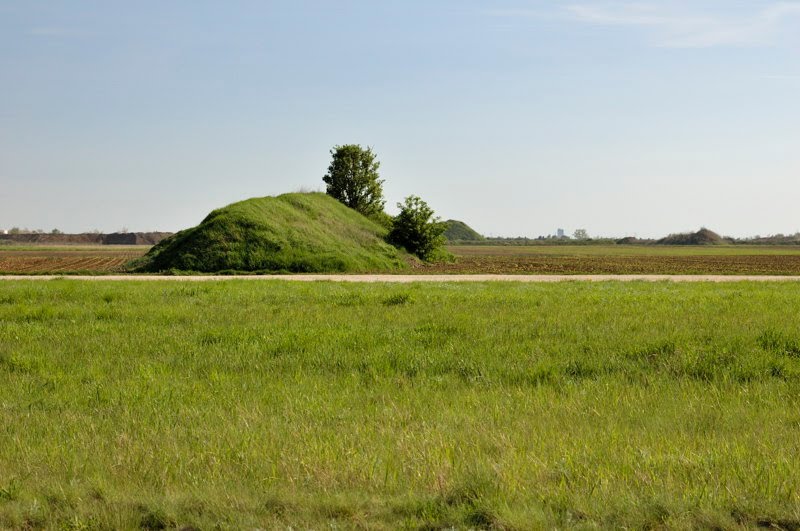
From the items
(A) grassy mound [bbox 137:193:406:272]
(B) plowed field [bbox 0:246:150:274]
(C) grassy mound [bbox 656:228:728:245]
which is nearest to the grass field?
(B) plowed field [bbox 0:246:150:274]

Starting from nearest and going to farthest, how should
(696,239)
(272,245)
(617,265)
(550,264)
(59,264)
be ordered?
(272,245)
(617,265)
(550,264)
(59,264)
(696,239)

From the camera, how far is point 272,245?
4412 cm

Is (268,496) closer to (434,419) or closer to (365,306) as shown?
(434,419)

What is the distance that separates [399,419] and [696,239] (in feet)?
656

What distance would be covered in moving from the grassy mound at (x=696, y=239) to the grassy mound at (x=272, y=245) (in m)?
155

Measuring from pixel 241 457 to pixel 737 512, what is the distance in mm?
4503

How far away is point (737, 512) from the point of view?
5.47 meters

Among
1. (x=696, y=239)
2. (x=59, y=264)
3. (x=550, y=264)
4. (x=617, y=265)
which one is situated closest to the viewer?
(x=617, y=265)

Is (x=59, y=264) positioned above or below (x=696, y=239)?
below

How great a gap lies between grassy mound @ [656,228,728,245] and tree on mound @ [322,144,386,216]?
14151cm

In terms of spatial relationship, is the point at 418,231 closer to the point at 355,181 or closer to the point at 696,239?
the point at 355,181

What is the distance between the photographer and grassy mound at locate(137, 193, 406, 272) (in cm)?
4209

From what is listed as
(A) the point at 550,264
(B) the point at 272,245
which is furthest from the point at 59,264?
(A) the point at 550,264

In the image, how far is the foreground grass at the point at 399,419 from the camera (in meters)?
5.64
